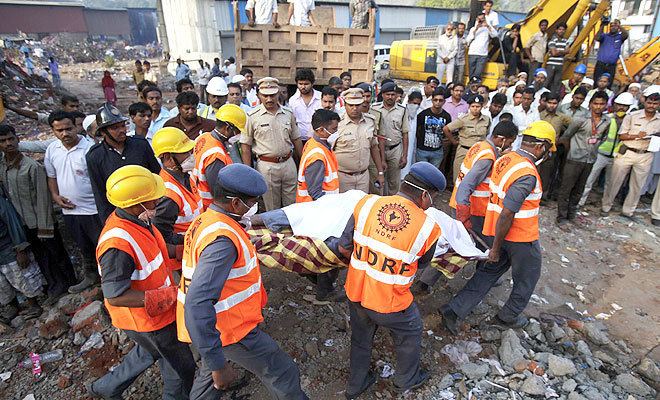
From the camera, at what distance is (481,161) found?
12.9 feet

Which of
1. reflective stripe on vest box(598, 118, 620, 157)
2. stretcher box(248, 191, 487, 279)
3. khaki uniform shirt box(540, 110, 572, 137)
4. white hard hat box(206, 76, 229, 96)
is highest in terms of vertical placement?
white hard hat box(206, 76, 229, 96)

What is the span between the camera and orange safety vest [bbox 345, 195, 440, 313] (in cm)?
247

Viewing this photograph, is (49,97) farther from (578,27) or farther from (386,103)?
(578,27)

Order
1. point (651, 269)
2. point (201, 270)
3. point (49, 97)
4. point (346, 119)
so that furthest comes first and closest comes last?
point (49, 97), point (651, 269), point (346, 119), point (201, 270)

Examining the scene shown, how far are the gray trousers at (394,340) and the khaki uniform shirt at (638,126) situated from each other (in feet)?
18.0

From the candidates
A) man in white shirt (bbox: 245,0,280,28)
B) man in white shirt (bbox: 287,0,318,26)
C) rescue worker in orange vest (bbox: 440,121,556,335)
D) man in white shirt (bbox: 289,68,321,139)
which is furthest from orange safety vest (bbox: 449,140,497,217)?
man in white shirt (bbox: 245,0,280,28)

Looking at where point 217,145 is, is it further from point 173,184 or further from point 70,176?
point 70,176

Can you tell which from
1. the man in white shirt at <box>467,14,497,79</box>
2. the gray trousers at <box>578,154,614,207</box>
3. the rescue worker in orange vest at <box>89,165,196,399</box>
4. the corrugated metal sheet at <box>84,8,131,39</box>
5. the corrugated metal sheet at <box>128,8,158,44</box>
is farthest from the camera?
the corrugated metal sheet at <box>128,8,158,44</box>

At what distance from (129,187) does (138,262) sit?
47 cm

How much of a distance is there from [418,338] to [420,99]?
461 centimetres

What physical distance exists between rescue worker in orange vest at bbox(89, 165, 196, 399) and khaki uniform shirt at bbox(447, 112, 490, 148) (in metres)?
4.91

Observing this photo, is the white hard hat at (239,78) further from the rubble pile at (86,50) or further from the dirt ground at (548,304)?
the rubble pile at (86,50)

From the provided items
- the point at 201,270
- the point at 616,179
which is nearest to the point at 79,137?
the point at 201,270

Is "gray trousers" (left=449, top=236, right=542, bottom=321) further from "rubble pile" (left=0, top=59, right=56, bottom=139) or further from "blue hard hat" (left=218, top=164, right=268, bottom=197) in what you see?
"rubble pile" (left=0, top=59, right=56, bottom=139)
